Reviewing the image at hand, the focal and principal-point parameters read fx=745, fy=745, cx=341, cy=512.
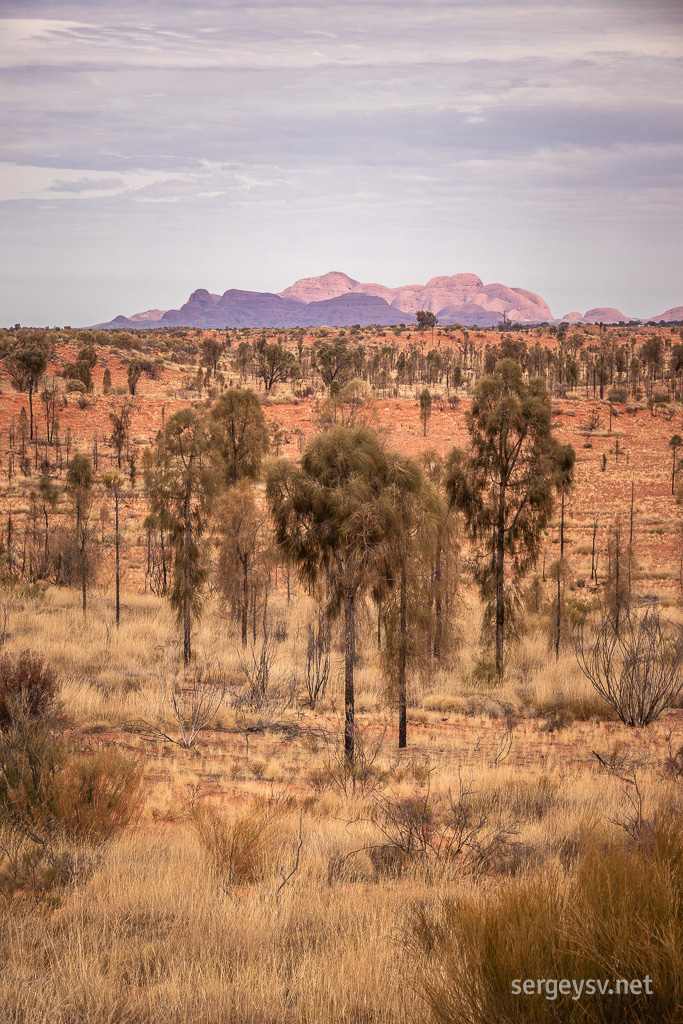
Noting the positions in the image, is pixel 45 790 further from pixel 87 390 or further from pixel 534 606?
pixel 87 390

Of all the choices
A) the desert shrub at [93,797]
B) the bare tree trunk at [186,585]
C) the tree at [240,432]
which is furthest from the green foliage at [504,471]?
the desert shrub at [93,797]

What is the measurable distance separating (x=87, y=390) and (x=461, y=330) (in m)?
79.8

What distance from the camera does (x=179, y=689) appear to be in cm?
1559

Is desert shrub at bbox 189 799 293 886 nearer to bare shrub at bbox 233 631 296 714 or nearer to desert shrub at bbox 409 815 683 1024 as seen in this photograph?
desert shrub at bbox 409 815 683 1024

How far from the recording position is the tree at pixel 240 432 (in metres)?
A: 25.3

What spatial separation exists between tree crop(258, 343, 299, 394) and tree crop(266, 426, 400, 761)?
5356 centimetres

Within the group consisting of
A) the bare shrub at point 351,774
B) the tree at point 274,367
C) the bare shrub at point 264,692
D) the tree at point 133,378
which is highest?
the tree at point 274,367

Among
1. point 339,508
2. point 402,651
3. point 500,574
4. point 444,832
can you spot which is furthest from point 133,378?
point 444,832

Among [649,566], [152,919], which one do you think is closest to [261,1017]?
[152,919]

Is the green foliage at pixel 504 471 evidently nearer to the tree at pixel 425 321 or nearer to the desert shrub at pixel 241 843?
the desert shrub at pixel 241 843

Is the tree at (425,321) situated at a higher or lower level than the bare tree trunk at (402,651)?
higher

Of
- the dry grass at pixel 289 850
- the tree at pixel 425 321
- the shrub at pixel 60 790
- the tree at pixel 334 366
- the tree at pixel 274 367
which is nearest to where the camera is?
the dry grass at pixel 289 850

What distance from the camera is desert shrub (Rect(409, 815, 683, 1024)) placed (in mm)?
3092

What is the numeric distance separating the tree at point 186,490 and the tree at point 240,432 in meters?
6.34
